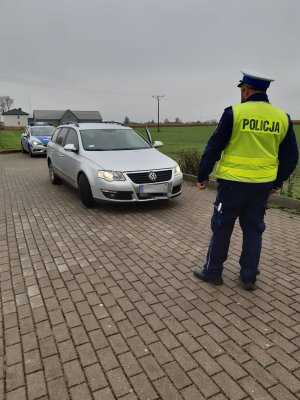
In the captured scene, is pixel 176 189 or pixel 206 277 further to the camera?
pixel 176 189

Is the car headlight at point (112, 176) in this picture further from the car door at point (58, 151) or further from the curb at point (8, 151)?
the curb at point (8, 151)

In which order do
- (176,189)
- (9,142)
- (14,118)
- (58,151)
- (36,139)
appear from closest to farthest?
(176,189) → (58,151) → (36,139) → (9,142) → (14,118)

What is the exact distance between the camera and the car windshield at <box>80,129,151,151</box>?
6.89 metres

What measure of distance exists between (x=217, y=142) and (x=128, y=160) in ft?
11.4

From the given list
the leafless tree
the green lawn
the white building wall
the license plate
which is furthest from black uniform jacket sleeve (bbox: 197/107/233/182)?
the leafless tree

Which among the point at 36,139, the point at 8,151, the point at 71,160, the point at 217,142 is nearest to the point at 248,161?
the point at 217,142

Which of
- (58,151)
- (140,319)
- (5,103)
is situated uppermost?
(5,103)

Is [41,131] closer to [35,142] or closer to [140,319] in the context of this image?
[35,142]

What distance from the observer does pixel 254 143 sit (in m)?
2.88

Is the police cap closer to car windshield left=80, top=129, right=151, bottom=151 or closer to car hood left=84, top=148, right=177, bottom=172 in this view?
car hood left=84, top=148, right=177, bottom=172

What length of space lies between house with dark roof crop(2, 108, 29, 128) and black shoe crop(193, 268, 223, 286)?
113442 millimetres

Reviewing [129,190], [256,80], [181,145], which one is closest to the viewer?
[256,80]

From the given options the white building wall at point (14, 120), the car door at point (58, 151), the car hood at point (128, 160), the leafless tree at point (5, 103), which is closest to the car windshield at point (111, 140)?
the car hood at point (128, 160)

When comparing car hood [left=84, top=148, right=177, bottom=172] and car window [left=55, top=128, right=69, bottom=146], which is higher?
car window [left=55, top=128, right=69, bottom=146]
